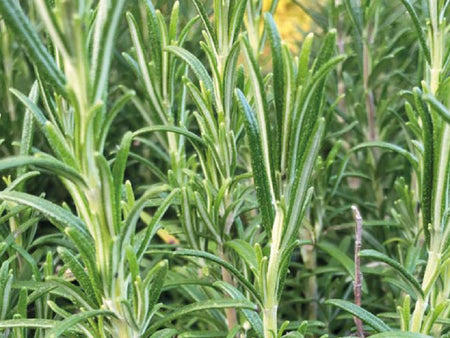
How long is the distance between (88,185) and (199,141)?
11.9 inches

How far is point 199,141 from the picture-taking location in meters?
0.89

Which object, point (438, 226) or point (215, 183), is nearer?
point (438, 226)

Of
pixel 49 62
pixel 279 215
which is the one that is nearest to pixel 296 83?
pixel 279 215

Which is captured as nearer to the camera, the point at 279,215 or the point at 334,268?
the point at 279,215

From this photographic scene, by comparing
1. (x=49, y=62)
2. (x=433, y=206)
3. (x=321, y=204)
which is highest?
(x=49, y=62)

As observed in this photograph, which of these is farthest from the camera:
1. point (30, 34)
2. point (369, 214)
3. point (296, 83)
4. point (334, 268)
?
point (369, 214)

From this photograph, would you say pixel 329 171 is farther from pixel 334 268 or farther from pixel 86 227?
pixel 86 227

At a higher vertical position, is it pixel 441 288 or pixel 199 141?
pixel 199 141

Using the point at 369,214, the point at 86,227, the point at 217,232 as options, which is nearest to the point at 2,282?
the point at 86,227

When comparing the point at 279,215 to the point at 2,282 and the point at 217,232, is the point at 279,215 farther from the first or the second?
the point at 2,282

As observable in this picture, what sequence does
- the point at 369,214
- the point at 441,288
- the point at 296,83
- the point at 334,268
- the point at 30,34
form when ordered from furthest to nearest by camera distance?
the point at 369,214, the point at 334,268, the point at 441,288, the point at 296,83, the point at 30,34

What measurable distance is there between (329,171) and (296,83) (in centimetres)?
46

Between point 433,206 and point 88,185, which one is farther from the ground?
point 88,185

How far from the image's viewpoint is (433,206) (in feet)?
2.45
